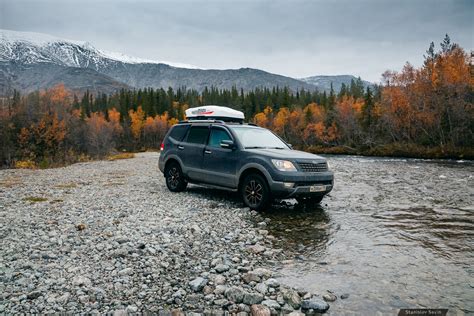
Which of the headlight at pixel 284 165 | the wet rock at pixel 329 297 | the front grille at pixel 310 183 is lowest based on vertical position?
the wet rock at pixel 329 297

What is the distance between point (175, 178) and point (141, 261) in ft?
21.5

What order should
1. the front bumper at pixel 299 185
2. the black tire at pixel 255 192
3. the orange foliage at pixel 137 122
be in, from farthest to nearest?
the orange foliage at pixel 137 122 < the black tire at pixel 255 192 < the front bumper at pixel 299 185

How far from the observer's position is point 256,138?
10.3m

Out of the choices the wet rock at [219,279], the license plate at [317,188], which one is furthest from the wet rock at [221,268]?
the license plate at [317,188]

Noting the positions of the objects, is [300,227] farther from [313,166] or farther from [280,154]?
[280,154]

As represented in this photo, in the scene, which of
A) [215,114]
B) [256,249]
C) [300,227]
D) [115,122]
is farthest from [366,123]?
[115,122]

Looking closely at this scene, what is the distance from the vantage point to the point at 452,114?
4688 centimetres

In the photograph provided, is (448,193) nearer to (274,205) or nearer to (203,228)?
(274,205)

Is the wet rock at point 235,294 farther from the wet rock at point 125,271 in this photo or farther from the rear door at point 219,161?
the rear door at point 219,161

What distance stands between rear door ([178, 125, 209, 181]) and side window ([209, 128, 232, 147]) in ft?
0.89

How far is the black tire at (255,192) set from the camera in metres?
8.81

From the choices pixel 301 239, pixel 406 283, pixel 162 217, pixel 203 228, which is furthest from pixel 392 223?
pixel 162 217

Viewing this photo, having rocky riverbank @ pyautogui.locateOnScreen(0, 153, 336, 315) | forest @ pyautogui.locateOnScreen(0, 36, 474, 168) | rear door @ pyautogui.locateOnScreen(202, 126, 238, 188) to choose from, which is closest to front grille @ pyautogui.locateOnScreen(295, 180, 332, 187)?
rocky riverbank @ pyautogui.locateOnScreen(0, 153, 336, 315)

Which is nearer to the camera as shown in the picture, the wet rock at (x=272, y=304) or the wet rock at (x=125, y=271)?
the wet rock at (x=272, y=304)
